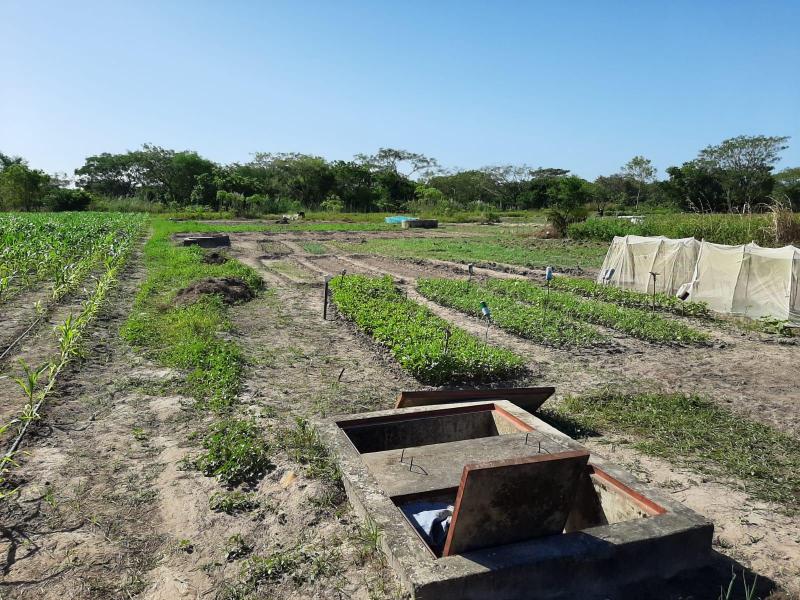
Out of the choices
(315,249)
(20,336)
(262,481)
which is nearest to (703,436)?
(262,481)

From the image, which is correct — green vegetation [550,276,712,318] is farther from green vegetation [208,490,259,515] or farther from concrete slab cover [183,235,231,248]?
concrete slab cover [183,235,231,248]

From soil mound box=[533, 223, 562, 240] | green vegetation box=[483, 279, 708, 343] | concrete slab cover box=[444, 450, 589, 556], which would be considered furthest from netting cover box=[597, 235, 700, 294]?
soil mound box=[533, 223, 562, 240]

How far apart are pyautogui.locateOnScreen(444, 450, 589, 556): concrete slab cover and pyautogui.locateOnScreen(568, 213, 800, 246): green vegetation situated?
17.1 meters

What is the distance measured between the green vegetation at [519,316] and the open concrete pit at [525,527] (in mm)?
5364

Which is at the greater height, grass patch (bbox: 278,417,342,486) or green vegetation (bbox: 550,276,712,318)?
green vegetation (bbox: 550,276,712,318)

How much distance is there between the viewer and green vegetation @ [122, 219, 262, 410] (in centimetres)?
678

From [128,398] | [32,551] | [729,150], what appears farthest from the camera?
[729,150]

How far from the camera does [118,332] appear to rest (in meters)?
9.27

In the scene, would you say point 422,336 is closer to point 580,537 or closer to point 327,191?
point 580,537

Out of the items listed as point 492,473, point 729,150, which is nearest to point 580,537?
point 492,473

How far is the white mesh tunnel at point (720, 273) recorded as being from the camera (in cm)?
1148

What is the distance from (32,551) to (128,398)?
292 cm

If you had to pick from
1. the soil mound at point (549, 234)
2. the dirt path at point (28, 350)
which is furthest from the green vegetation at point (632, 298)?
the soil mound at point (549, 234)

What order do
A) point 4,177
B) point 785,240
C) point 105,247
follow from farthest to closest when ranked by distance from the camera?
1. point 4,177
2. point 105,247
3. point 785,240
